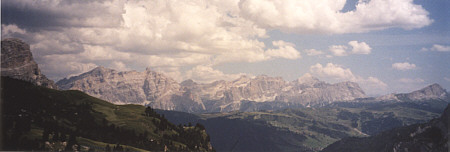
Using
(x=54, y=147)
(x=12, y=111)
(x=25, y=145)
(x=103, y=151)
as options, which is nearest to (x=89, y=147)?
(x=103, y=151)

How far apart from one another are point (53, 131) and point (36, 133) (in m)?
13.4

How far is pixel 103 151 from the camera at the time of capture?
604ft

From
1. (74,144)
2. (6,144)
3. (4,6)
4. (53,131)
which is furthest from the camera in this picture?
(53,131)

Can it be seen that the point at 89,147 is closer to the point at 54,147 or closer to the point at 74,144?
the point at 74,144

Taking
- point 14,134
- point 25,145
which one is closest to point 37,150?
point 25,145

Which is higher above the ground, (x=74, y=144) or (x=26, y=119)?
(x=26, y=119)

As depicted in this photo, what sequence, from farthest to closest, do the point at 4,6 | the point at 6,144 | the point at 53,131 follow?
the point at 53,131
the point at 6,144
the point at 4,6

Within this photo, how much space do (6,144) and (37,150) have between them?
1173cm

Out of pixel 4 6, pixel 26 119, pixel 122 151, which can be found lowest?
pixel 122 151

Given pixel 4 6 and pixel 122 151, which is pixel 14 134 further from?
pixel 4 6

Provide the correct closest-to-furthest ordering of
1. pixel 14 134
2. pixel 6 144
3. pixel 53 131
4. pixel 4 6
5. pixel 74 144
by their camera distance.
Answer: pixel 4 6 < pixel 6 144 < pixel 14 134 < pixel 74 144 < pixel 53 131

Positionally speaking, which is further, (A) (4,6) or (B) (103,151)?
(B) (103,151)

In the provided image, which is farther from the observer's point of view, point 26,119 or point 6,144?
point 26,119

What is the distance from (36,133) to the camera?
175 meters
